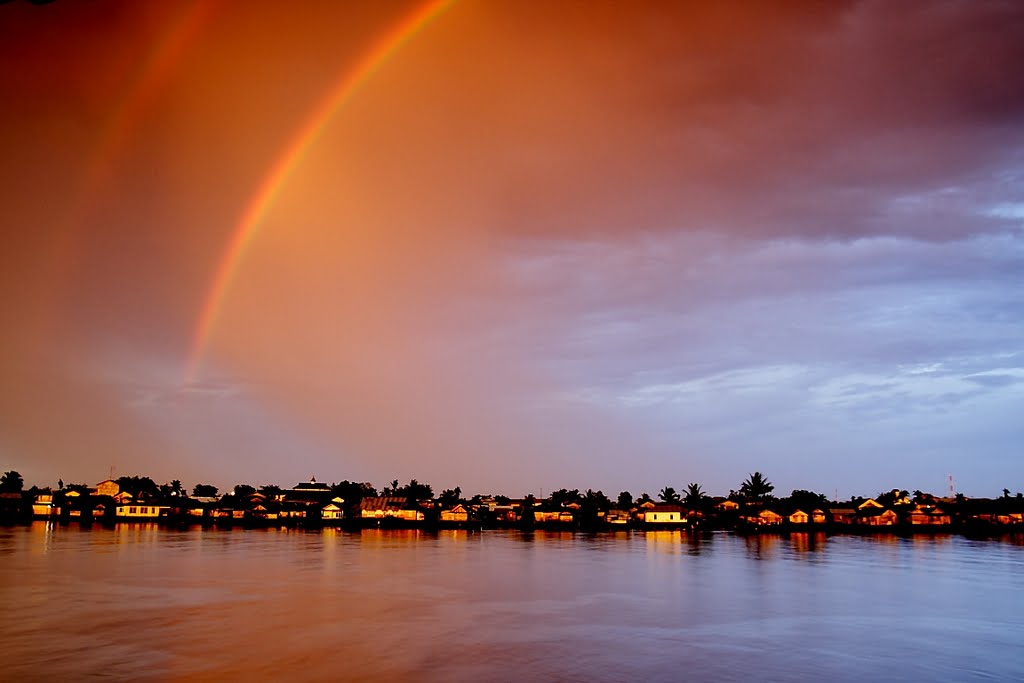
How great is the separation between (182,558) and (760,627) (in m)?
42.7

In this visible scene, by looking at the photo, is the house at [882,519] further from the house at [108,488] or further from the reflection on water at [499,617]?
the house at [108,488]

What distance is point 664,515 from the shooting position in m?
118

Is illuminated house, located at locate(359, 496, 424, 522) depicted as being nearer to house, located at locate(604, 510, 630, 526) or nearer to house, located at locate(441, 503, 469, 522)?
house, located at locate(441, 503, 469, 522)

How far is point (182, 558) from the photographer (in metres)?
55.5

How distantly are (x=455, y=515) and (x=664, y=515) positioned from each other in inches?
1310

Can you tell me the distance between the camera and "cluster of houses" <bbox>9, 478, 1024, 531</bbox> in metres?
116

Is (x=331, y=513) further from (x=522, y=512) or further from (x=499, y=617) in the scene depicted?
(x=499, y=617)

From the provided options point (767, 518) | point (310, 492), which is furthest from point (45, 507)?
point (767, 518)

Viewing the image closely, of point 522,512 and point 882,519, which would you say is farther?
point 522,512

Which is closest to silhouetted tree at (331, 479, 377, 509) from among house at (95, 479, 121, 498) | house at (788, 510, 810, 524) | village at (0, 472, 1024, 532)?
village at (0, 472, 1024, 532)

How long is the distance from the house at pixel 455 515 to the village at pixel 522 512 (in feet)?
0.53

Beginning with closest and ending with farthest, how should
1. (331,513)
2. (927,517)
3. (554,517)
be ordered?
(927,517) → (331,513) → (554,517)

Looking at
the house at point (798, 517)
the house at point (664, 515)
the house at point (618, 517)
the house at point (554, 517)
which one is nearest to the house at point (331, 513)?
the house at point (554, 517)

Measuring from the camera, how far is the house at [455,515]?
121000 millimetres
